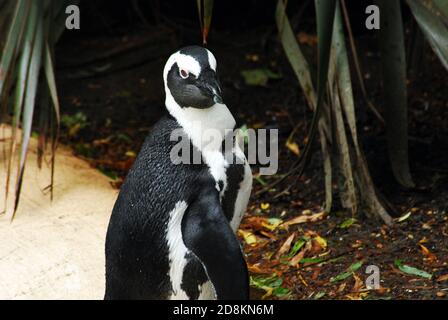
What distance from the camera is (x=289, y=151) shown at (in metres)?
4.15

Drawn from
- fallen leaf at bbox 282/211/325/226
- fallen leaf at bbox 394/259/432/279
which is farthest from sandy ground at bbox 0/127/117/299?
fallen leaf at bbox 394/259/432/279

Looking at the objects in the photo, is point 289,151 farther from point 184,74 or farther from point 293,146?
point 184,74

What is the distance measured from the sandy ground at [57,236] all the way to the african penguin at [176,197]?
0.51m

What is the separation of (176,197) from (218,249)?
24 centimetres

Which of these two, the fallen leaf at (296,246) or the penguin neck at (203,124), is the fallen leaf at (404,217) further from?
the penguin neck at (203,124)

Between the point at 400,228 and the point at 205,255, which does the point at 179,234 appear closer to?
the point at 205,255

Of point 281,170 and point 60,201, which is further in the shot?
point 281,170

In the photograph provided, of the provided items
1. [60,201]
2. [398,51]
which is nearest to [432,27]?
[398,51]

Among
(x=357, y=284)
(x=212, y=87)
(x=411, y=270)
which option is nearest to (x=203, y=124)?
(x=212, y=87)

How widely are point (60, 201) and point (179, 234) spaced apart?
4.03ft

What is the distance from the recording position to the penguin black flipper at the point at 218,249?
2.25m

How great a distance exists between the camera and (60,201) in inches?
139
